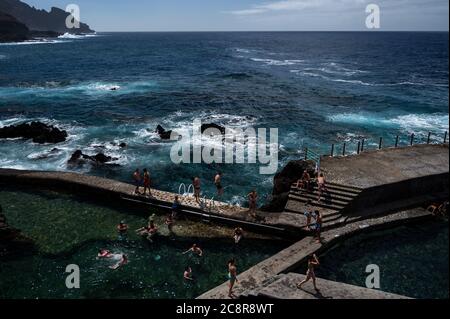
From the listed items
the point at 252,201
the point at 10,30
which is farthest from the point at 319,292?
the point at 10,30

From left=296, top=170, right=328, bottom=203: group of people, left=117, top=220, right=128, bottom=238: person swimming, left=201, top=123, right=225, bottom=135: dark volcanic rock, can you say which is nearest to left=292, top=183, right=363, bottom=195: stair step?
left=296, top=170, right=328, bottom=203: group of people

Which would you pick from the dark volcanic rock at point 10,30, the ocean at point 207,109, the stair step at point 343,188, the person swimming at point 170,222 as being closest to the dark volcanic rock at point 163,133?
the ocean at point 207,109

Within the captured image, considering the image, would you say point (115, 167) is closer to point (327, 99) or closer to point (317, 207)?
point (317, 207)

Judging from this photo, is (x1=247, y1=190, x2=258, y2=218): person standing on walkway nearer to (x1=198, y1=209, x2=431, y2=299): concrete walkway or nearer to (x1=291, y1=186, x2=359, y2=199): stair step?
(x1=291, y1=186, x2=359, y2=199): stair step

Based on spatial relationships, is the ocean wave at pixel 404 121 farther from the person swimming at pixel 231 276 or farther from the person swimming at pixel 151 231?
the person swimming at pixel 231 276

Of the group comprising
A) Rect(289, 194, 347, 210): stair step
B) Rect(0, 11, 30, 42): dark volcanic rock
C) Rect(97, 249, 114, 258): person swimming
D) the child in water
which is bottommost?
the child in water

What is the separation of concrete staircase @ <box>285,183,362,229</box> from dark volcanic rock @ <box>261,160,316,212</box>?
582mm

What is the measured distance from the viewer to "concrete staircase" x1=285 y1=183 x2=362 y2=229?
1711 centimetres

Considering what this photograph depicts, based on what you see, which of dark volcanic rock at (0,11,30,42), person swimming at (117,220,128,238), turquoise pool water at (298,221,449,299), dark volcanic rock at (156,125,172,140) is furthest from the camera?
dark volcanic rock at (0,11,30,42)

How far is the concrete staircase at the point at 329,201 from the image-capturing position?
17109 millimetres

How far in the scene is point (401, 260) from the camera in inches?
599

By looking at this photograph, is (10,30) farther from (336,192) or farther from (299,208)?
(336,192)

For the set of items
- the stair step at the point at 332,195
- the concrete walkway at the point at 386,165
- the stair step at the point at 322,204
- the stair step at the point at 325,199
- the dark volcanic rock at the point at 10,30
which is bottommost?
the stair step at the point at 322,204

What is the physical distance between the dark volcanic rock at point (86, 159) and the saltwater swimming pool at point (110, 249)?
6.83 m
